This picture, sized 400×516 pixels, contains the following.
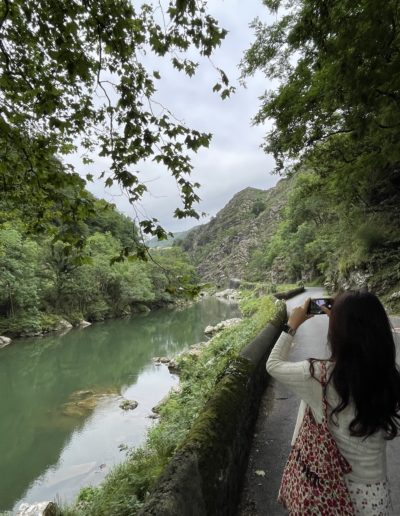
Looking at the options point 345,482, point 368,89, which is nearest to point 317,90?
point 368,89

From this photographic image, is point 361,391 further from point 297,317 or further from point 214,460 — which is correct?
point 214,460

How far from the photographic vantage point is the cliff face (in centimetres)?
13012

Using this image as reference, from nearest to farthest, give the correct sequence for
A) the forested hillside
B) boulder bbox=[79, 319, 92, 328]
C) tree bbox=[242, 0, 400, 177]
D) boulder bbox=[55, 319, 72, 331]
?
1. tree bbox=[242, 0, 400, 177]
2. the forested hillside
3. boulder bbox=[55, 319, 72, 331]
4. boulder bbox=[79, 319, 92, 328]

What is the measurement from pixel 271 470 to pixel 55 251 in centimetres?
3499

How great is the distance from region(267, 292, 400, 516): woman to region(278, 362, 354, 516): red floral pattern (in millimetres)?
51

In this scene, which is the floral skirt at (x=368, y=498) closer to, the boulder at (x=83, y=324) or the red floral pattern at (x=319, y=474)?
the red floral pattern at (x=319, y=474)

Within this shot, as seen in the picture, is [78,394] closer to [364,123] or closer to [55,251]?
[364,123]

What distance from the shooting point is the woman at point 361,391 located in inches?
68.6

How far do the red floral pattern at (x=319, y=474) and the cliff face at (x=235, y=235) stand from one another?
4242 inches

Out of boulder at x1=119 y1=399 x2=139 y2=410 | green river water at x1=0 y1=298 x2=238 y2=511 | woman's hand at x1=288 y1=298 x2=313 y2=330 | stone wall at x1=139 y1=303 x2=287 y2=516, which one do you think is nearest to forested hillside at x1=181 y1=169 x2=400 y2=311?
stone wall at x1=139 y1=303 x2=287 y2=516

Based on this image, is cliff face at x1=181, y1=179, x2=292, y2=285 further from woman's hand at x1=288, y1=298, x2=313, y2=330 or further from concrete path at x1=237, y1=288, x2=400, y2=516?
woman's hand at x1=288, y1=298, x2=313, y2=330

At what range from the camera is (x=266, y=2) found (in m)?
10.1

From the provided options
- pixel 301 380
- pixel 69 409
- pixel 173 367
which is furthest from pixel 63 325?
pixel 301 380

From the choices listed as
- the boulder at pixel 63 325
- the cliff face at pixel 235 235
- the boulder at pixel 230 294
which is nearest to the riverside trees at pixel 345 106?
the boulder at pixel 63 325
